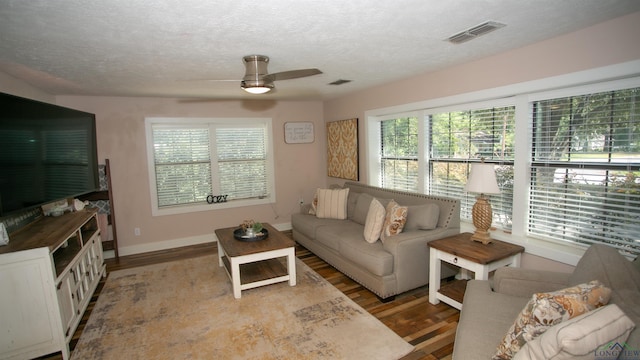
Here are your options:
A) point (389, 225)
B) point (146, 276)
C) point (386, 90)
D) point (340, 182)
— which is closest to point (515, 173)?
point (389, 225)

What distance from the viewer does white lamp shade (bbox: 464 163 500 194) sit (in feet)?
9.32

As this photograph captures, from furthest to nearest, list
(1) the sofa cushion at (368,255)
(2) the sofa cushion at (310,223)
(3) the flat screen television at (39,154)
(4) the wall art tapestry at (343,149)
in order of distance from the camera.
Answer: (4) the wall art tapestry at (343,149) < (2) the sofa cushion at (310,223) < (1) the sofa cushion at (368,255) < (3) the flat screen television at (39,154)

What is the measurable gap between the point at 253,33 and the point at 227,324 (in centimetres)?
238

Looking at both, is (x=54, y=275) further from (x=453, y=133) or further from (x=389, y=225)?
(x=453, y=133)

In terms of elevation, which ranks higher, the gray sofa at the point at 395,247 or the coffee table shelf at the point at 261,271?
the gray sofa at the point at 395,247

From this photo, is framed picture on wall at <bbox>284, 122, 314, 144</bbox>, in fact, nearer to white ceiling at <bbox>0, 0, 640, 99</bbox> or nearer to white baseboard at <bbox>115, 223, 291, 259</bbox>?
white baseboard at <bbox>115, 223, 291, 259</bbox>

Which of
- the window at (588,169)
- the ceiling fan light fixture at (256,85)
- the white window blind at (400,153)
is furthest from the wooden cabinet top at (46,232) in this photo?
the window at (588,169)

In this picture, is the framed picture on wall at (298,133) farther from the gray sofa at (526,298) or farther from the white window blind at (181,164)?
the gray sofa at (526,298)

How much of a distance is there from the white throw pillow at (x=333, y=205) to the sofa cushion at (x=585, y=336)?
11.0 feet

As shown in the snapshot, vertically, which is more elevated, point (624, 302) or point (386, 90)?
point (386, 90)

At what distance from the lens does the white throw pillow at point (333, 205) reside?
15.0 feet

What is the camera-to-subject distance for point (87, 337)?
270cm

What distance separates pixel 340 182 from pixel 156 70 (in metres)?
3.41

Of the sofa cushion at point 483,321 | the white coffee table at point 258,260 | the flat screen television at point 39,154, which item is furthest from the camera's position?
the white coffee table at point 258,260
